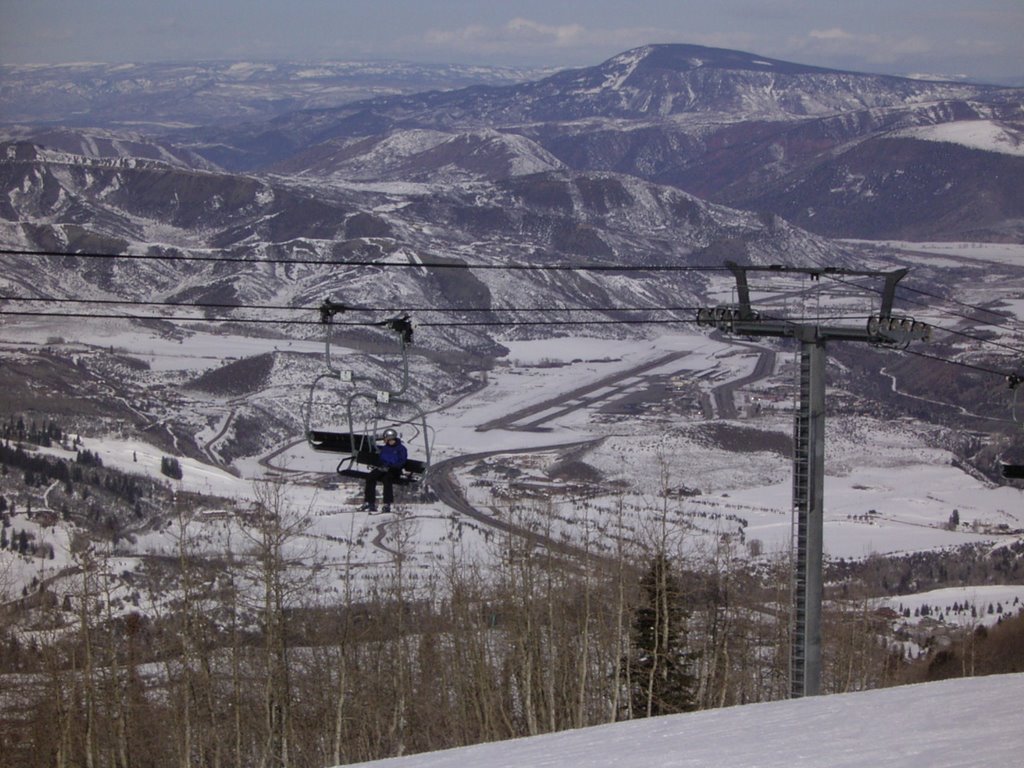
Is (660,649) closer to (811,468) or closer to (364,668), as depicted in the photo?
(364,668)

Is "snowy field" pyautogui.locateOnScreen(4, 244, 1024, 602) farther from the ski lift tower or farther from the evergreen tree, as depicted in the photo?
the ski lift tower

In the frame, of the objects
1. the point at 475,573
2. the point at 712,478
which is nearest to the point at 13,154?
the point at 712,478

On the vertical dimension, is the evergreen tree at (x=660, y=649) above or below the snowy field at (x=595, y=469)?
above

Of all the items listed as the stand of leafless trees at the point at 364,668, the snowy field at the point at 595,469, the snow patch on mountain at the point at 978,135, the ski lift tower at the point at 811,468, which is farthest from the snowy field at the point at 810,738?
the snow patch on mountain at the point at 978,135

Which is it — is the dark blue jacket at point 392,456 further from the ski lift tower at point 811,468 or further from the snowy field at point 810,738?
the ski lift tower at point 811,468

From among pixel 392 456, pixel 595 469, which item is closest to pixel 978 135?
pixel 595 469

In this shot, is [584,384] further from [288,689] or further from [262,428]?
[288,689]
